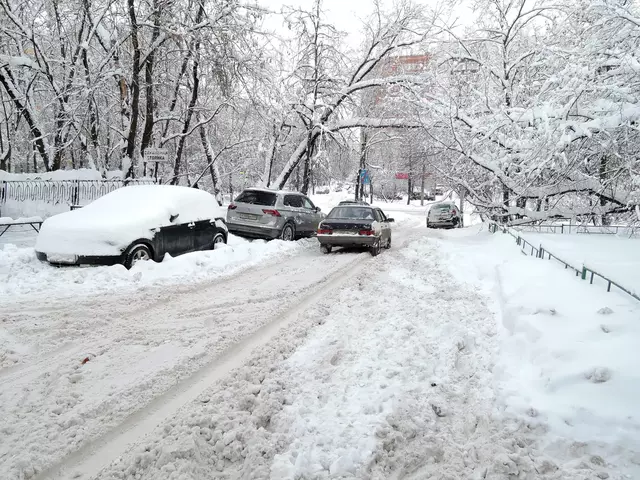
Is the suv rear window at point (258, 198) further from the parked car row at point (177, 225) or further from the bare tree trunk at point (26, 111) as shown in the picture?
the bare tree trunk at point (26, 111)

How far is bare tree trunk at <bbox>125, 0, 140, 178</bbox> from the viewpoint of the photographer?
1298cm

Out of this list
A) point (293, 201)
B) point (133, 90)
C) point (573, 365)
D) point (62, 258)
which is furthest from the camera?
point (133, 90)

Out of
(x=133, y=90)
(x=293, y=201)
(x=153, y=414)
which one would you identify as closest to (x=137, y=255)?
(x=153, y=414)

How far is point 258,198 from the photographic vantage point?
41.6ft

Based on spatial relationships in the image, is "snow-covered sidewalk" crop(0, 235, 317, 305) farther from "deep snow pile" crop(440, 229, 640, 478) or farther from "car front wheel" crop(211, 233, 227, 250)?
"deep snow pile" crop(440, 229, 640, 478)

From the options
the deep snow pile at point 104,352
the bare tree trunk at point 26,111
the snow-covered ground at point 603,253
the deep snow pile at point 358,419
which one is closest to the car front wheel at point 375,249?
the snow-covered ground at point 603,253

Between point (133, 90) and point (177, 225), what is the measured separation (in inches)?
308

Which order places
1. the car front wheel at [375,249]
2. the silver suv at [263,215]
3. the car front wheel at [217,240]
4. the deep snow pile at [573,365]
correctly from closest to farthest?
the deep snow pile at [573,365] → the car front wheel at [217,240] → the car front wheel at [375,249] → the silver suv at [263,215]

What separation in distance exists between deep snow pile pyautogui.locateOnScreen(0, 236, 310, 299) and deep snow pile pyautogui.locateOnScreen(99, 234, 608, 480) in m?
3.40

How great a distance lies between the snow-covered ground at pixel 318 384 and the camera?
2756 mm

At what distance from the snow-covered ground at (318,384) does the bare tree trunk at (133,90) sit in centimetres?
913

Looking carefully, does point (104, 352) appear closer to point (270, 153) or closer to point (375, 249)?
point (375, 249)

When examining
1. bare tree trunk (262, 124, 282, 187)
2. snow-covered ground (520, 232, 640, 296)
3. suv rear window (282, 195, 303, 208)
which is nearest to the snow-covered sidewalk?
suv rear window (282, 195, 303, 208)

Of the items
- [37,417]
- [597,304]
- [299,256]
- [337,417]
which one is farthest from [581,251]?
[37,417]
